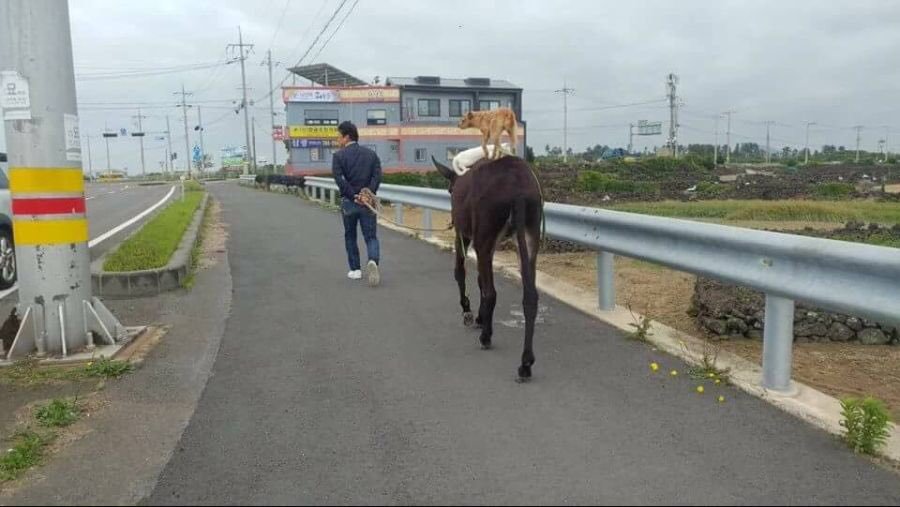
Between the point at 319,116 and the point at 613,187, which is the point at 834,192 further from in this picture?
the point at 319,116

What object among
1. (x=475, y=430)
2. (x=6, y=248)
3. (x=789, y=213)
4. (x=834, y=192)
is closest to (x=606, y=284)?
(x=475, y=430)

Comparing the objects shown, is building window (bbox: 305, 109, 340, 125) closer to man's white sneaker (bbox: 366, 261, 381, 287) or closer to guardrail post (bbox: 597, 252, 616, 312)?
man's white sneaker (bbox: 366, 261, 381, 287)

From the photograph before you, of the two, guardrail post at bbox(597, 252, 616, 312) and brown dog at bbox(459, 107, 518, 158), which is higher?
brown dog at bbox(459, 107, 518, 158)

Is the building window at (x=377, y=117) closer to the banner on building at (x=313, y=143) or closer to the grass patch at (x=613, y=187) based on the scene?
A: the banner on building at (x=313, y=143)

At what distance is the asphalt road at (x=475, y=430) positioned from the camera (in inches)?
120

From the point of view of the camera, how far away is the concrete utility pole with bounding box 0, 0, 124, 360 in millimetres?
5125

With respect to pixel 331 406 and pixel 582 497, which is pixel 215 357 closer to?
pixel 331 406

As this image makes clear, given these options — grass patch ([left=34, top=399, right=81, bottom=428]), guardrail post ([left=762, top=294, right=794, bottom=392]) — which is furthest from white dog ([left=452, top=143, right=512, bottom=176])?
grass patch ([left=34, top=399, right=81, bottom=428])

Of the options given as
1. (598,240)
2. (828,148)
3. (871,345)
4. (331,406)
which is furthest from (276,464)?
(828,148)

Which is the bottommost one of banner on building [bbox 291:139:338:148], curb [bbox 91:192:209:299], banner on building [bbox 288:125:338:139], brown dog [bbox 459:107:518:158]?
curb [bbox 91:192:209:299]

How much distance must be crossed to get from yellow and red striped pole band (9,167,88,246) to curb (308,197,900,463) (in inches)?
176

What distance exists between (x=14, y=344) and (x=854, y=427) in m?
5.61

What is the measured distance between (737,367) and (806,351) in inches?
54.9

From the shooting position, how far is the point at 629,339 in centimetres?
553
